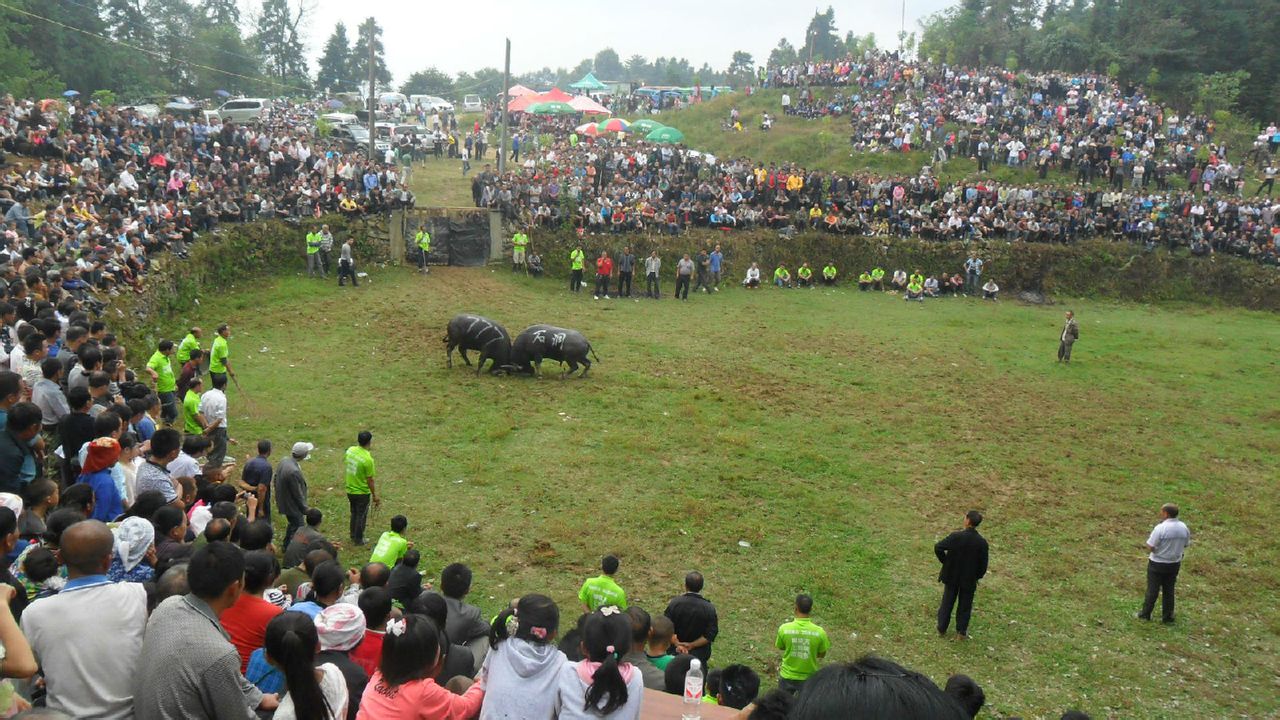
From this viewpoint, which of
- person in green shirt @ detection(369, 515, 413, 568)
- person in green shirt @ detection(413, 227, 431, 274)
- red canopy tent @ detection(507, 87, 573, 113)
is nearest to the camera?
person in green shirt @ detection(369, 515, 413, 568)

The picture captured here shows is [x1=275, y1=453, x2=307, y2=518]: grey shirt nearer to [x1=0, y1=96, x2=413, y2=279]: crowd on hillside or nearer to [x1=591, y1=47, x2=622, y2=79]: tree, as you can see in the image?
[x1=0, y1=96, x2=413, y2=279]: crowd on hillside

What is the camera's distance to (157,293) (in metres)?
19.3

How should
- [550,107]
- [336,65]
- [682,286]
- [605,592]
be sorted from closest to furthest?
[605,592] → [682,286] → [550,107] → [336,65]

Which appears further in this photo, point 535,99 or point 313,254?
point 535,99

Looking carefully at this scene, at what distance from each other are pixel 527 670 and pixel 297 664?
1.11 m

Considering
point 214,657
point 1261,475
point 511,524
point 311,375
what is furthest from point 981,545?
point 311,375

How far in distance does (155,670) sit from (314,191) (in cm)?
2578

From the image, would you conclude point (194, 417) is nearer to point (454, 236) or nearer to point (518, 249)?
point (518, 249)

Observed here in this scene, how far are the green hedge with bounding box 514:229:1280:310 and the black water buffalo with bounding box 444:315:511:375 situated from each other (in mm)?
11553

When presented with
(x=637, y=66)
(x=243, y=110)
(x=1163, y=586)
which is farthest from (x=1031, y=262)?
(x=637, y=66)

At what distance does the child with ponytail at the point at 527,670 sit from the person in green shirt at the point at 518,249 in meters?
24.7

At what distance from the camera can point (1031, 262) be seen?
31.3m

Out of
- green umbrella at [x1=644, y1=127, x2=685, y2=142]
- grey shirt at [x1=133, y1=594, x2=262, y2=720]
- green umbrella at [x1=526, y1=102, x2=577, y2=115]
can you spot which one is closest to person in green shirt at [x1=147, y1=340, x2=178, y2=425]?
grey shirt at [x1=133, y1=594, x2=262, y2=720]

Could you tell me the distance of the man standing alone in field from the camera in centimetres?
2120
